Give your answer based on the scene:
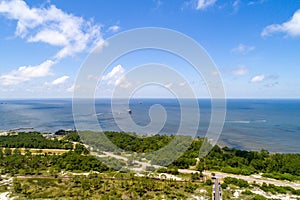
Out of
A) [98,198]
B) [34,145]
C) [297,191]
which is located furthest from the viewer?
[34,145]

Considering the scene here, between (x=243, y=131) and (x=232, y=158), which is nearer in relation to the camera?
(x=232, y=158)

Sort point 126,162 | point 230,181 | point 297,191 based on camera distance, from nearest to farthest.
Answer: point 297,191 → point 230,181 → point 126,162

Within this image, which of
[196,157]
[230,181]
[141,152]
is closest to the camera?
[230,181]

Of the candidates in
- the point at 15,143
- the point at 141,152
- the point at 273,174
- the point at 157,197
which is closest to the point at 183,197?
the point at 157,197

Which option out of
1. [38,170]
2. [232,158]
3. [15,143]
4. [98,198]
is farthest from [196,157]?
[15,143]

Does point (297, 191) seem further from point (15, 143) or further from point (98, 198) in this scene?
point (15, 143)

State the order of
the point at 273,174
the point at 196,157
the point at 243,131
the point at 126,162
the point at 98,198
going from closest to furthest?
the point at 98,198, the point at 273,174, the point at 126,162, the point at 196,157, the point at 243,131

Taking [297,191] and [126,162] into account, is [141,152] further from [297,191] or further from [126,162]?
[297,191]

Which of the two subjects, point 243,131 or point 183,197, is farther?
point 243,131

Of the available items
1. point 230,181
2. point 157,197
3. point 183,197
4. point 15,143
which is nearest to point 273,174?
point 230,181
